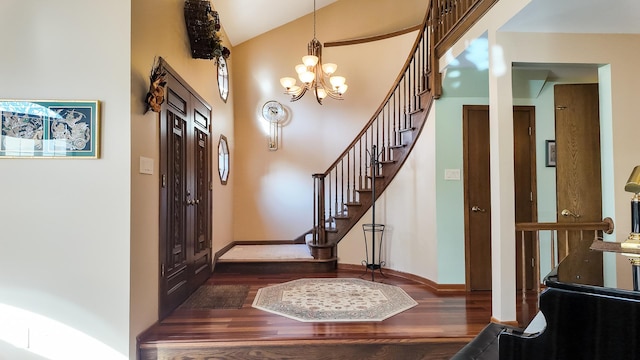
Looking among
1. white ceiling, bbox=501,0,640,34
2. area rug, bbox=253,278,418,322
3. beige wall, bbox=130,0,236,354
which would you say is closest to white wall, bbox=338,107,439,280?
area rug, bbox=253,278,418,322

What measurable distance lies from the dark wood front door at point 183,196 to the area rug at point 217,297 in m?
0.09

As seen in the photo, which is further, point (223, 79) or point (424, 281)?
point (223, 79)

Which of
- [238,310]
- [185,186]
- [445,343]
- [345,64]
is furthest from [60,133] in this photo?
[345,64]

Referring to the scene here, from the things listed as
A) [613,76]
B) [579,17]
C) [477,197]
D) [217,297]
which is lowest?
[217,297]

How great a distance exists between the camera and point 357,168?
227 inches

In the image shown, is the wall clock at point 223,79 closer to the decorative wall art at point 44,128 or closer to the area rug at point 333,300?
the decorative wall art at point 44,128

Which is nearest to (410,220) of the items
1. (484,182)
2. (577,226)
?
(484,182)

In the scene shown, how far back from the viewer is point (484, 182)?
391 cm

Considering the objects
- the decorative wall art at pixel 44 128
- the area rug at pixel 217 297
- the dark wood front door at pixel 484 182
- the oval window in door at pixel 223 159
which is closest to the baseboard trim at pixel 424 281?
the dark wood front door at pixel 484 182

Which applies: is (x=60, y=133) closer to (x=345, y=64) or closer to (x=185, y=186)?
(x=185, y=186)

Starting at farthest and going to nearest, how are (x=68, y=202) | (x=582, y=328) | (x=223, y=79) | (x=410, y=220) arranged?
(x=223, y=79) < (x=410, y=220) < (x=68, y=202) < (x=582, y=328)

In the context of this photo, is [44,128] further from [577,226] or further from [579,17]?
[577,226]

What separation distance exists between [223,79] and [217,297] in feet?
11.0

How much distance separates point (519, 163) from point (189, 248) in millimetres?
3731
